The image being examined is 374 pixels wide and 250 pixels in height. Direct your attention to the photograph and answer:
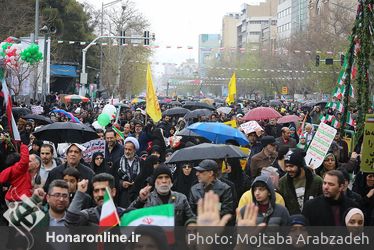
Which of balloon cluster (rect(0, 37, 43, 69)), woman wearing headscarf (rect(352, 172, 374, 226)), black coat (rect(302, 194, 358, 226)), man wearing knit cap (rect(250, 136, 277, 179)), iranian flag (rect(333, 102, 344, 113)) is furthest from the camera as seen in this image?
balloon cluster (rect(0, 37, 43, 69))

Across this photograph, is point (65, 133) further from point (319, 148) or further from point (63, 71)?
point (63, 71)

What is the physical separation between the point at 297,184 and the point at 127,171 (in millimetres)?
3131

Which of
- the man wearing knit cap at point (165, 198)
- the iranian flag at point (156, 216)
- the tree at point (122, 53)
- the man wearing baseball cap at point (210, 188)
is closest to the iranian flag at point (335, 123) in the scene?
the man wearing baseball cap at point (210, 188)

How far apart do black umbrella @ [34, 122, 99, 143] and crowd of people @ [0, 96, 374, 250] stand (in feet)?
1.50

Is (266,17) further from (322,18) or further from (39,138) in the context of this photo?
(39,138)

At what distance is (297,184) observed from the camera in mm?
9586

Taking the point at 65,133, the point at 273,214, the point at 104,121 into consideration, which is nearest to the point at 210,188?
the point at 273,214

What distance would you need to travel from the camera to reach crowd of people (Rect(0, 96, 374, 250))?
7242 millimetres

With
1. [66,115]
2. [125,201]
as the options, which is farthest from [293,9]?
[125,201]

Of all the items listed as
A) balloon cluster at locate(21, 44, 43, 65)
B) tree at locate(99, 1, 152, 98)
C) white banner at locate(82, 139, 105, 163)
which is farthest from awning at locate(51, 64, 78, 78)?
white banner at locate(82, 139, 105, 163)

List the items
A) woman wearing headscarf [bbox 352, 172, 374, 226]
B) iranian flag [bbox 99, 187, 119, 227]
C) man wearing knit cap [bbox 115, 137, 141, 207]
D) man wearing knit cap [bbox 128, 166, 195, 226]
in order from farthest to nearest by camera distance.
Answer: man wearing knit cap [bbox 115, 137, 141, 207] → woman wearing headscarf [bbox 352, 172, 374, 226] → man wearing knit cap [bbox 128, 166, 195, 226] → iranian flag [bbox 99, 187, 119, 227]

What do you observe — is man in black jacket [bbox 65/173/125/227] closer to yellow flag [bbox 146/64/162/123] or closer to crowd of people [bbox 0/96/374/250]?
crowd of people [bbox 0/96/374/250]

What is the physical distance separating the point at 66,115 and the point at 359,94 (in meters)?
8.48

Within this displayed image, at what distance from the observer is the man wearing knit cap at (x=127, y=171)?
11438 millimetres
